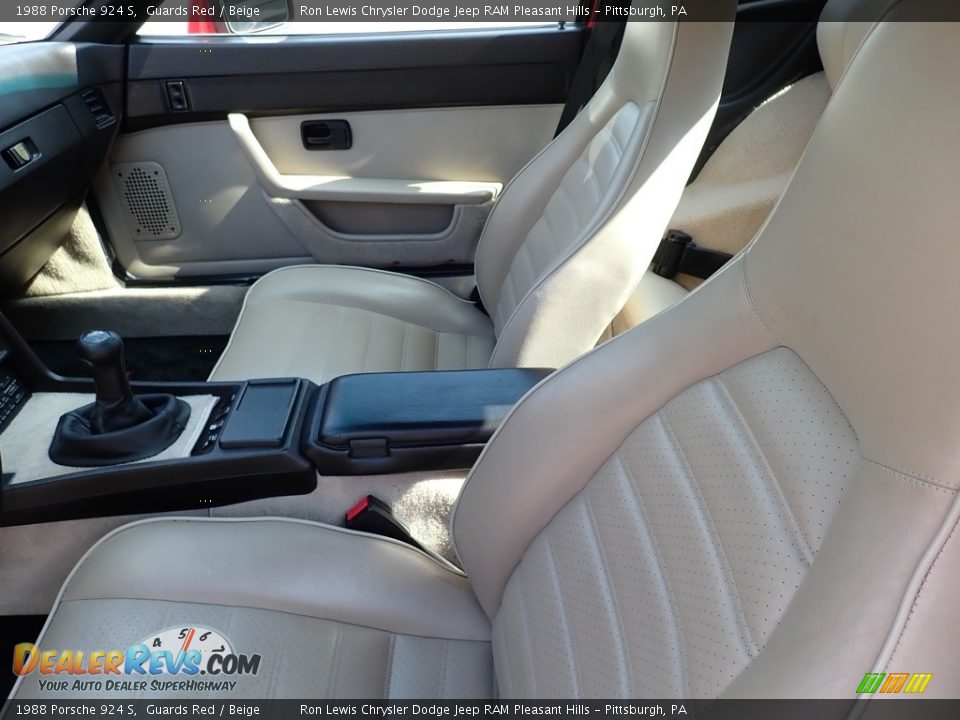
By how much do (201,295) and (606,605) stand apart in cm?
144

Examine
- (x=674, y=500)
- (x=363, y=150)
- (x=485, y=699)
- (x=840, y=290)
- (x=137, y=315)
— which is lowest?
(x=137, y=315)

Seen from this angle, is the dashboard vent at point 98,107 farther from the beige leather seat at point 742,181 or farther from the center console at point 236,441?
the beige leather seat at point 742,181

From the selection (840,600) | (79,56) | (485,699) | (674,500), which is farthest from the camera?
(79,56)

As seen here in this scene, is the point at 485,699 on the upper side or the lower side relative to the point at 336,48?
lower

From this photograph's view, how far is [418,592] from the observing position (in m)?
0.82

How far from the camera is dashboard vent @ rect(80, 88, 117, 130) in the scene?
4.83ft

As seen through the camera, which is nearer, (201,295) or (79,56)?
(79,56)

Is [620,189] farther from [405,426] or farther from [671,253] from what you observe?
[671,253]

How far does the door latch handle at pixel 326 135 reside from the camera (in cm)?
166

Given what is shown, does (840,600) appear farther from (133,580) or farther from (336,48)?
(336,48)

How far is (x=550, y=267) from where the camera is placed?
990 millimetres

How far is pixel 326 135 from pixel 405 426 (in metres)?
1.06

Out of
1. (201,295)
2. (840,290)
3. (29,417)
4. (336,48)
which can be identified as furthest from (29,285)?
(840,290)

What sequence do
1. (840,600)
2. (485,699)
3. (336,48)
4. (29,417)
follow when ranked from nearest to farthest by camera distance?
(840,600) < (485,699) < (29,417) < (336,48)
